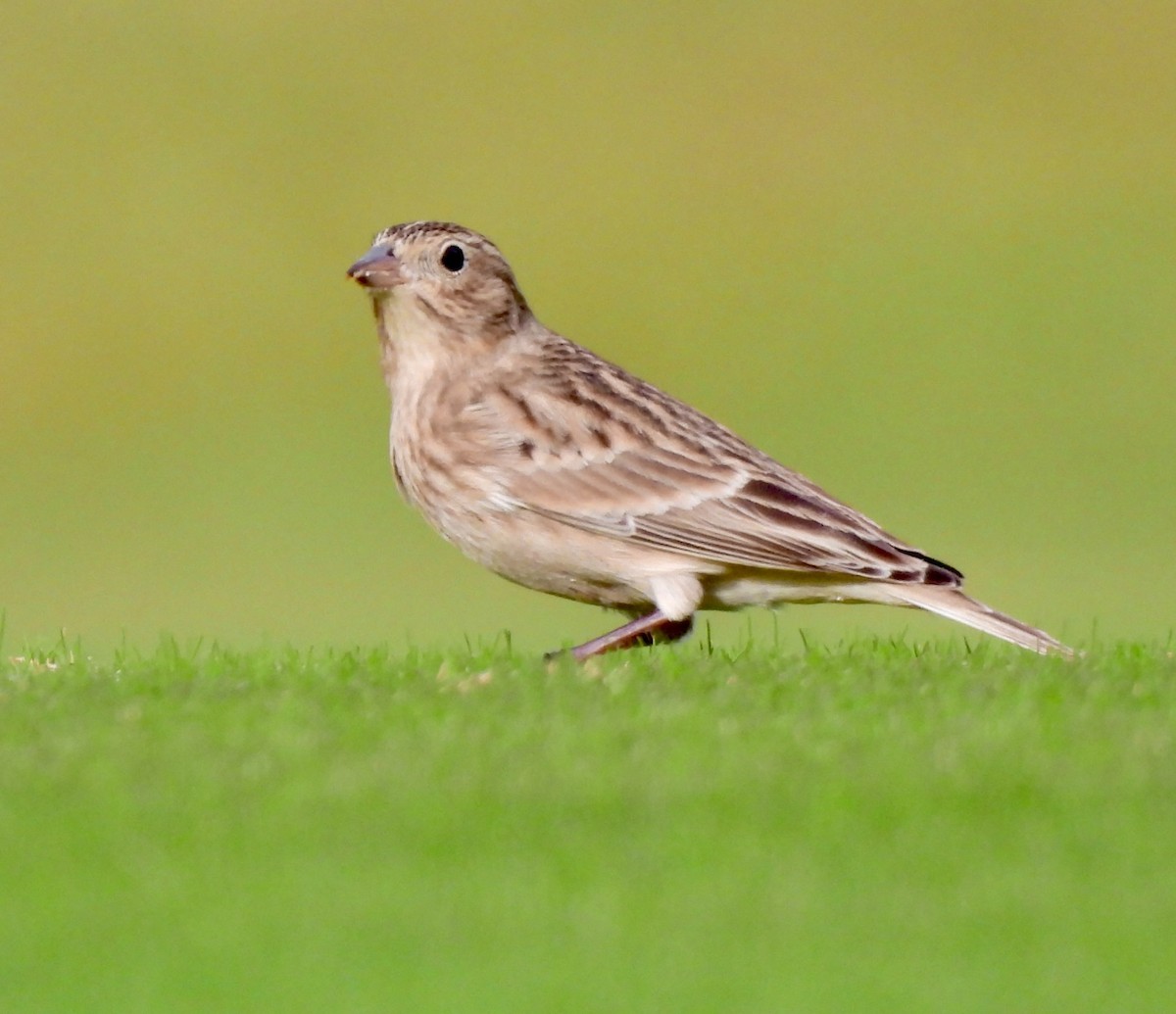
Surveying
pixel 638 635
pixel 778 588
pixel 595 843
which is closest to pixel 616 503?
pixel 638 635

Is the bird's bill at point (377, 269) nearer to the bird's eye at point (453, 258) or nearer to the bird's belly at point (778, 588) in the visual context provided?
the bird's eye at point (453, 258)

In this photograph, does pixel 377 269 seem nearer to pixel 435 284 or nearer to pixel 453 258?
pixel 435 284

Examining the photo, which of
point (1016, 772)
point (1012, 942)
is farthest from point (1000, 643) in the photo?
point (1012, 942)

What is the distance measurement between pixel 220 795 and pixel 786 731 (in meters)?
2.36

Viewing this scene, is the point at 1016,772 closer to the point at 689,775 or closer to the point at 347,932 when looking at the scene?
the point at 689,775

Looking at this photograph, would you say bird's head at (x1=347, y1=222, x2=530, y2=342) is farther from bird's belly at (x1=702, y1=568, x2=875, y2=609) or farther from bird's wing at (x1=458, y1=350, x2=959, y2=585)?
bird's belly at (x1=702, y1=568, x2=875, y2=609)

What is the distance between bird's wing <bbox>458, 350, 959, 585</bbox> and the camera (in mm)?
11625

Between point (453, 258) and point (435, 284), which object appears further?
point (453, 258)

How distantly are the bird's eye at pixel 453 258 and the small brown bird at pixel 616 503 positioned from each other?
0.56ft

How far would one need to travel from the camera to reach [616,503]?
466 inches

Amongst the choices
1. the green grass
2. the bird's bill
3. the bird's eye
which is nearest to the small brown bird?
the bird's bill

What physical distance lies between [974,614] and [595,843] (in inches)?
171

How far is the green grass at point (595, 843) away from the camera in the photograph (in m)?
6.39

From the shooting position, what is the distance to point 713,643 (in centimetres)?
1273
